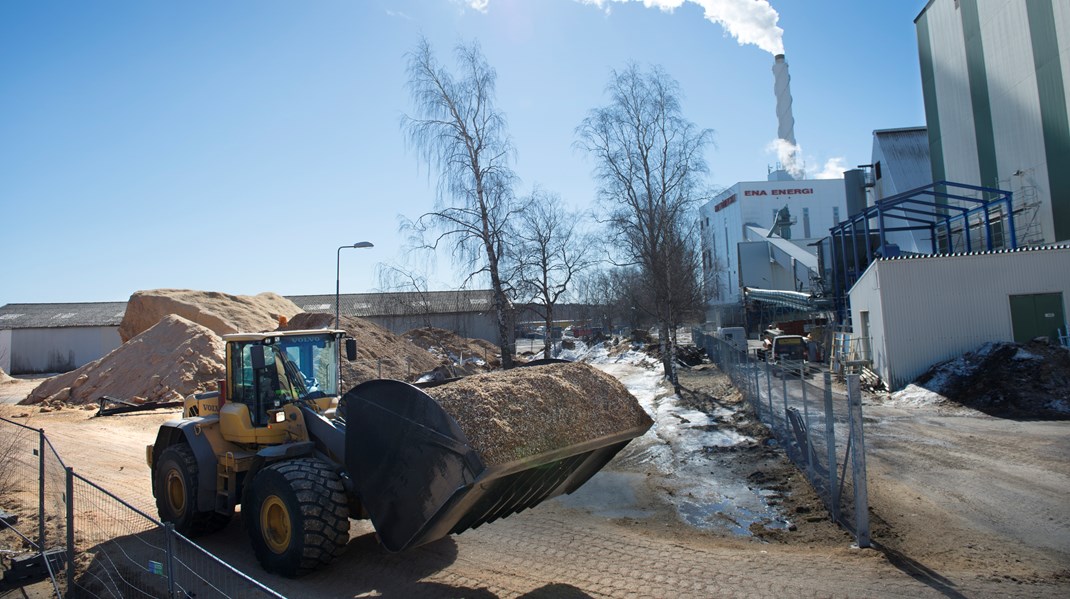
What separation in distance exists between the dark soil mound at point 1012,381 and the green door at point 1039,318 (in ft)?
5.94

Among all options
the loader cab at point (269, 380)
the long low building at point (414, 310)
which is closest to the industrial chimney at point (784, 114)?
the long low building at point (414, 310)

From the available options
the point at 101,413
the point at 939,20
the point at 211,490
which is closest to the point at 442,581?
the point at 211,490

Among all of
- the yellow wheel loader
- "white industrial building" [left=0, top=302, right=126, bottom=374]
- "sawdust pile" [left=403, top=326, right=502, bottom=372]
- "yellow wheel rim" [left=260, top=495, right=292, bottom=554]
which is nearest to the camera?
the yellow wheel loader

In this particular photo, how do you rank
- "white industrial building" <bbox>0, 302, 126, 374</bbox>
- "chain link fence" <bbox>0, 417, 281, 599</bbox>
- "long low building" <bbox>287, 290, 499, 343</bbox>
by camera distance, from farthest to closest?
"white industrial building" <bbox>0, 302, 126, 374</bbox>
"long low building" <bbox>287, 290, 499, 343</bbox>
"chain link fence" <bbox>0, 417, 281, 599</bbox>

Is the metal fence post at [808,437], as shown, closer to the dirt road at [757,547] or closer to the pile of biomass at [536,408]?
the dirt road at [757,547]

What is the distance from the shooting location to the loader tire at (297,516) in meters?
5.71

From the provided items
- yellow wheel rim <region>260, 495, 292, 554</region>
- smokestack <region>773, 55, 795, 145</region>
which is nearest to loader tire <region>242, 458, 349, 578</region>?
yellow wheel rim <region>260, 495, 292, 554</region>

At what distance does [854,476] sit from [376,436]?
494 cm

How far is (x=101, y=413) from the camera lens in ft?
65.7

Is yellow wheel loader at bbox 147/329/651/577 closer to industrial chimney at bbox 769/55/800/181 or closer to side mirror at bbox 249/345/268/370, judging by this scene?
side mirror at bbox 249/345/268/370

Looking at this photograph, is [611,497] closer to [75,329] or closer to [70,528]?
[70,528]

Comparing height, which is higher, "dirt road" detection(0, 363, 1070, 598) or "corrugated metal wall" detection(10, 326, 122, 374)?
"corrugated metal wall" detection(10, 326, 122, 374)

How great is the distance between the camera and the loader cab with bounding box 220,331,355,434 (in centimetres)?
729

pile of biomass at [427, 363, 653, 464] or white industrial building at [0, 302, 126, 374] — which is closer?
pile of biomass at [427, 363, 653, 464]
